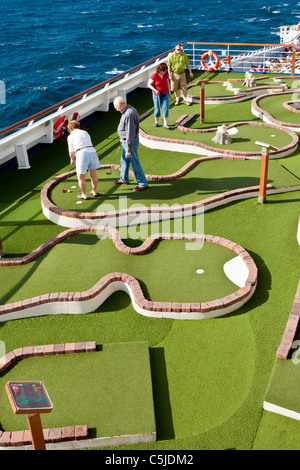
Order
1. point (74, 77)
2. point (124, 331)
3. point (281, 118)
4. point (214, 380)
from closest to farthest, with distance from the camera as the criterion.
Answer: point (214, 380)
point (124, 331)
point (281, 118)
point (74, 77)

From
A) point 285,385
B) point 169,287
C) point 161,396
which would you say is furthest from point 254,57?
point 161,396

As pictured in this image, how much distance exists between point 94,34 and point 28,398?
5815 cm

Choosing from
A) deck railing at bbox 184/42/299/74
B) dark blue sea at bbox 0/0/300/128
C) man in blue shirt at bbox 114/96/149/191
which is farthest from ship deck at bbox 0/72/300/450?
dark blue sea at bbox 0/0/300/128

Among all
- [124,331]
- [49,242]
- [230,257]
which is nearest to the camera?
[124,331]

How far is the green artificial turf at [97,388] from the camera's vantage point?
5.00 meters

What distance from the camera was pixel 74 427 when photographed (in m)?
4.88

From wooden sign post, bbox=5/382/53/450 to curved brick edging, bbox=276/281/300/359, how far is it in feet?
9.58

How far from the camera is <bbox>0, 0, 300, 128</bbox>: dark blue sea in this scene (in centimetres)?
3619

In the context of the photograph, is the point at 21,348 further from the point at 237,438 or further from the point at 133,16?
→ the point at 133,16

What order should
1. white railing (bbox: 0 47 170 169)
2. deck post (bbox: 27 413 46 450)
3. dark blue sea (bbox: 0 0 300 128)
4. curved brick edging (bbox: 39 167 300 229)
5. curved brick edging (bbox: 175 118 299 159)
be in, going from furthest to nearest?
1. dark blue sea (bbox: 0 0 300 128)
2. white railing (bbox: 0 47 170 169)
3. curved brick edging (bbox: 175 118 299 159)
4. curved brick edging (bbox: 39 167 300 229)
5. deck post (bbox: 27 413 46 450)

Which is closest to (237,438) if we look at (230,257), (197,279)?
(197,279)

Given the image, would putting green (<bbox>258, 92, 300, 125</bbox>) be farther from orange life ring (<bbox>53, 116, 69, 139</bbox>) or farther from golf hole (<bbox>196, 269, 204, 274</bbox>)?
golf hole (<bbox>196, 269, 204, 274</bbox>)

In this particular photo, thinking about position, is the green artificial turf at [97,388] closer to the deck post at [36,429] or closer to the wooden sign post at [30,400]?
the deck post at [36,429]
